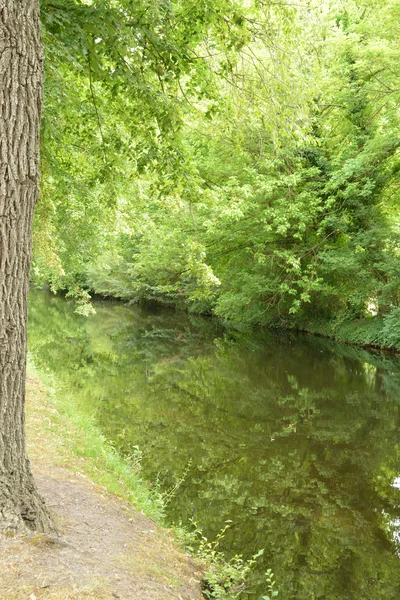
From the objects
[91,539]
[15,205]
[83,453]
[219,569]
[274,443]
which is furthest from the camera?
[274,443]

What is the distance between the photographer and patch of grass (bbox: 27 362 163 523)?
23.5 ft

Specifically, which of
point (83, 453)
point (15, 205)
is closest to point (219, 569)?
point (83, 453)

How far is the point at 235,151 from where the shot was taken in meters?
10.2

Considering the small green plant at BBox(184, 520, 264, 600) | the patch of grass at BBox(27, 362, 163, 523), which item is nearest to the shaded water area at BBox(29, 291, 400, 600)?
the small green plant at BBox(184, 520, 264, 600)

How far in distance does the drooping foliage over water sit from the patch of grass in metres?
2.81

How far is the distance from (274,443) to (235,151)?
18.0ft

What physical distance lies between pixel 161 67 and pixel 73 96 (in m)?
1.16

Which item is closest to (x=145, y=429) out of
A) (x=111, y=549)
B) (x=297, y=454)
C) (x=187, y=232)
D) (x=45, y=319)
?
(x=297, y=454)

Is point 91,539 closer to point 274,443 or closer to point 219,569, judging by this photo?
point 219,569

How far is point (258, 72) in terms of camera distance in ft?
22.6

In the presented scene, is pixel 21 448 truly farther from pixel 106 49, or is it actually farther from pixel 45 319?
pixel 45 319

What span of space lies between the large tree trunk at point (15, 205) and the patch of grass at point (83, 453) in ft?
10.1

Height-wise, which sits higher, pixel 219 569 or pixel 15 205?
pixel 15 205

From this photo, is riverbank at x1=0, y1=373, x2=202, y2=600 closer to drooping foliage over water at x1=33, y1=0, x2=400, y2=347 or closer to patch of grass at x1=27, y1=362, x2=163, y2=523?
patch of grass at x1=27, y1=362, x2=163, y2=523
